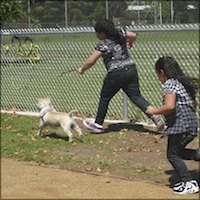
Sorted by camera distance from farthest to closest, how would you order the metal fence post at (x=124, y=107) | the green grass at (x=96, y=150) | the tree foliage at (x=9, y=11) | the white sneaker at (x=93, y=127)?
the tree foliage at (x=9, y=11), the metal fence post at (x=124, y=107), the white sneaker at (x=93, y=127), the green grass at (x=96, y=150)

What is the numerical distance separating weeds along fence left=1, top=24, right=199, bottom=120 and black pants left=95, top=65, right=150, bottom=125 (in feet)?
3.48

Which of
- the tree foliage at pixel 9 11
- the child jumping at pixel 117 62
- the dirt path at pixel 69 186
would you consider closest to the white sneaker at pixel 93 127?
the child jumping at pixel 117 62

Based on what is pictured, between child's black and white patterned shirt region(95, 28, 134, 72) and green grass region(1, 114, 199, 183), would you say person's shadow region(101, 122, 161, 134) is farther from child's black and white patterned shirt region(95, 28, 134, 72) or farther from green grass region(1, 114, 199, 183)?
child's black and white patterned shirt region(95, 28, 134, 72)

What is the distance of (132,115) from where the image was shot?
8.84 metres

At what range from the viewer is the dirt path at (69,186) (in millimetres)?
5012

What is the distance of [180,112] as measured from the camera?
5.14 metres

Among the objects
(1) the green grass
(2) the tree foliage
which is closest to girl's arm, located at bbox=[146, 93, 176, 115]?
(1) the green grass

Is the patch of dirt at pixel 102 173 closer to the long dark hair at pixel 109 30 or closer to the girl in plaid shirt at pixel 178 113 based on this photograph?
the girl in plaid shirt at pixel 178 113

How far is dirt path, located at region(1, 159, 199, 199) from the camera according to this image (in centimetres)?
501

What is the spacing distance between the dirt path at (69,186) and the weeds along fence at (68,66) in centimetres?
316

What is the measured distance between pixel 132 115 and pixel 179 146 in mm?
3629

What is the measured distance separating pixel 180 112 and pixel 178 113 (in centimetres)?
2

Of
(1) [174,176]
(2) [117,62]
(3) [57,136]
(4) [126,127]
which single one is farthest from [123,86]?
(1) [174,176]

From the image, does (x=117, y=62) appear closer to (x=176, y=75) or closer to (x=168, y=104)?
(x=176, y=75)
